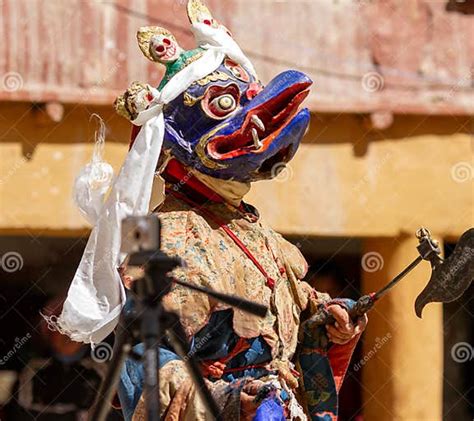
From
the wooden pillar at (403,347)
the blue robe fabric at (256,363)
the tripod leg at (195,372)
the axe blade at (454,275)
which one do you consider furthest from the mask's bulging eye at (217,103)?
the wooden pillar at (403,347)

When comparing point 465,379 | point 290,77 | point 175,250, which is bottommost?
point 465,379

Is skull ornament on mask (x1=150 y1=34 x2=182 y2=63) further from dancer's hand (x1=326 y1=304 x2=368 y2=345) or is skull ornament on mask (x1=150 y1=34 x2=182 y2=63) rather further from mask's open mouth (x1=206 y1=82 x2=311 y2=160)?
dancer's hand (x1=326 y1=304 x2=368 y2=345)

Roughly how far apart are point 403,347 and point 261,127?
4030 mm

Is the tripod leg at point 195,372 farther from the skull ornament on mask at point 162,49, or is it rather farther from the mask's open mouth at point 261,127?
the skull ornament on mask at point 162,49

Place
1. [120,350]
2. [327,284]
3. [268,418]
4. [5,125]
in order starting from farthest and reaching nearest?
[327,284] < [5,125] < [268,418] < [120,350]

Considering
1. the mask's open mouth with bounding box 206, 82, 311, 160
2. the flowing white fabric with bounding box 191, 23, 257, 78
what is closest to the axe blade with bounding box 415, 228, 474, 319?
the mask's open mouth with bounding box 206, 82, 311, 160

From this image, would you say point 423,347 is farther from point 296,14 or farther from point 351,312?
point 351,312

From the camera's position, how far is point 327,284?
29.5ft

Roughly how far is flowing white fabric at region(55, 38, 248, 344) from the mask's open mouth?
0.16 meters

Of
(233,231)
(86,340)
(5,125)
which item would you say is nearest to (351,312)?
(233,231)

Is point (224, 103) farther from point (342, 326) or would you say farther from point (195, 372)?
point (195, 372)

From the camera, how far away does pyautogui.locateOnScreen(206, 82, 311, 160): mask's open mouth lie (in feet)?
15.1

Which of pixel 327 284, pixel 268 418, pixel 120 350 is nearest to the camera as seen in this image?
pixel 120 350

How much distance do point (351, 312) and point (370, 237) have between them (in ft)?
13.1
